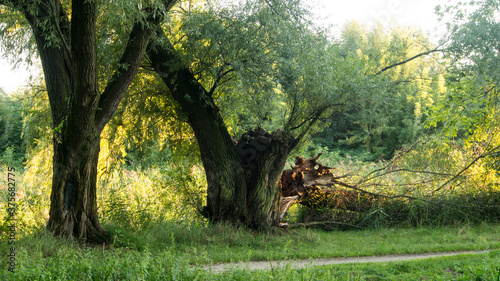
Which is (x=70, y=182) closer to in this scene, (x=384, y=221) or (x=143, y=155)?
(x=143, y=155)

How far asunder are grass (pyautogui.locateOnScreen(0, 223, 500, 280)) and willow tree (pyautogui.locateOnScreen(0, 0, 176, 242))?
2.09ft

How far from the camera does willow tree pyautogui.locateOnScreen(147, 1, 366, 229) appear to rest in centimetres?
852

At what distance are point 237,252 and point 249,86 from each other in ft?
11.8

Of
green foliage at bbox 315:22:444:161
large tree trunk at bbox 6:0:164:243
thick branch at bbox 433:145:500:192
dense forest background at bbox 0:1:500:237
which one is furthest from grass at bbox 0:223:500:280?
green foliage at bbox 315:22:444:161

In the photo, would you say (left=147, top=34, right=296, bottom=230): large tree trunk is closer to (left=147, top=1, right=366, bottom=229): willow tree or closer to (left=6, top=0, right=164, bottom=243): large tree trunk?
(left=147, top=1, right=366, bottom=229): willow tree

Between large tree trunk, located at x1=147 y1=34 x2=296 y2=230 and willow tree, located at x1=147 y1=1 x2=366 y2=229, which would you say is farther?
large tree trunk, located at x1=147 y1=34 x2=296 y2=230

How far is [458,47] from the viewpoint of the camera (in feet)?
35.9

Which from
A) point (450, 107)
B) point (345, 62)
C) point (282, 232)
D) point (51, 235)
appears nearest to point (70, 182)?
point (51, 235)

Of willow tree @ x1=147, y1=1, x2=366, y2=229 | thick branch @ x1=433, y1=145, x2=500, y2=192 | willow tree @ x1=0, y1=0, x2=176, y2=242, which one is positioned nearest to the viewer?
willow tree @ x1=0, y1=0, x2=176, y2=242

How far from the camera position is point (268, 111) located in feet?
31.9

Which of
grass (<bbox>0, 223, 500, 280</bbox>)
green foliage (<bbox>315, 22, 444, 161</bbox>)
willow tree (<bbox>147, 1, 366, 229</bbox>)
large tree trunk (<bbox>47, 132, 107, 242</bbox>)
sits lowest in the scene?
grass (<bbox>0, 223, 500, 280</bbox>)

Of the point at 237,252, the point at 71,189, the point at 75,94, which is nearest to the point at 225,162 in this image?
the point at 237,252

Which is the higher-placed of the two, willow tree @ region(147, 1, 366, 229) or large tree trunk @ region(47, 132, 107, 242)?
willow tree @ region(147, 1, 366, 229)

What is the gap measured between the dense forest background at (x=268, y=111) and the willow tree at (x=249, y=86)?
0.04 meters
